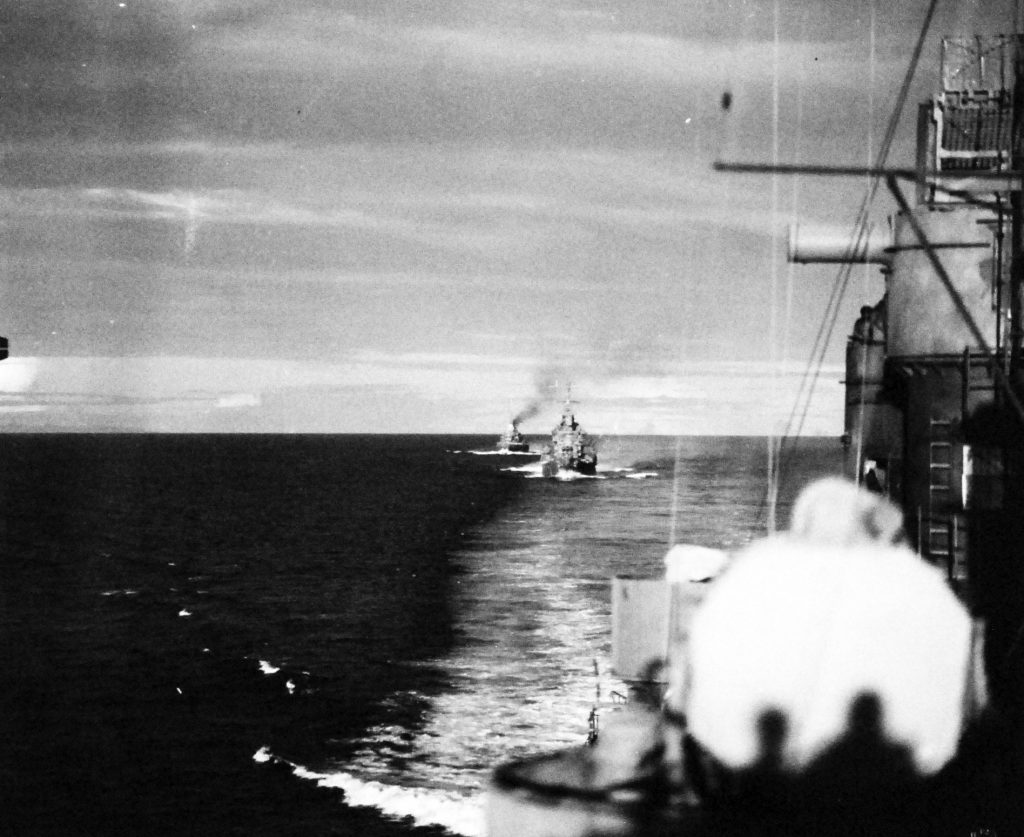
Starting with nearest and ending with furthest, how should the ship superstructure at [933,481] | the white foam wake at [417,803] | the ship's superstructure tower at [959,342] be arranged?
the ship superstructure at [933,481], the ship's superstructure tower at [959,342], the white foam wake at [417,803]

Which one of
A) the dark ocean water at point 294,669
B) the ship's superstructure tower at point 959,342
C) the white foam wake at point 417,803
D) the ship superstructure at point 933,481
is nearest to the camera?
the ship superstructure at point 933,481

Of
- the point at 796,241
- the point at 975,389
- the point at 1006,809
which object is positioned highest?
the point at 796,241

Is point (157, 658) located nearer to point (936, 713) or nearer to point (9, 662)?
point (9, 662)

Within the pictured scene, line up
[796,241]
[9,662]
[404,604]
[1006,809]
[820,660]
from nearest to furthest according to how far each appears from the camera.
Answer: [820,660], [1006,809], [796,241], [9,662], [404,604]

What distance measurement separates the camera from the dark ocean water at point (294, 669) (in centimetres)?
4081

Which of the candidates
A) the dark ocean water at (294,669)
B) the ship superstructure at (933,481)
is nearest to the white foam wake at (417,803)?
the dark ocean water at (294,669)

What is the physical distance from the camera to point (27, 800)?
41375 millimetres

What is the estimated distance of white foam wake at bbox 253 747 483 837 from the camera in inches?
1474

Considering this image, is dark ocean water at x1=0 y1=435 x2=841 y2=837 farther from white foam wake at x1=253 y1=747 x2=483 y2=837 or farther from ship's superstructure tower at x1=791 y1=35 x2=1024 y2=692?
ship's superstructure tower at x1=791 y1=35 x2=1024 y2=692

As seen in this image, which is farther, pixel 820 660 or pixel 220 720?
pixel 220 720

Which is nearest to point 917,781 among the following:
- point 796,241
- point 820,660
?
point 820,660

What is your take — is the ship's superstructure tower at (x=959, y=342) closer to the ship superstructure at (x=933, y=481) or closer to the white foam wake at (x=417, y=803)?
the ship superstructure at (x=933, y=481)

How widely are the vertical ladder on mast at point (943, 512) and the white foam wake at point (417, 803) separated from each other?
52.2 ft

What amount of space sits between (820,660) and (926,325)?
18.0 meters
